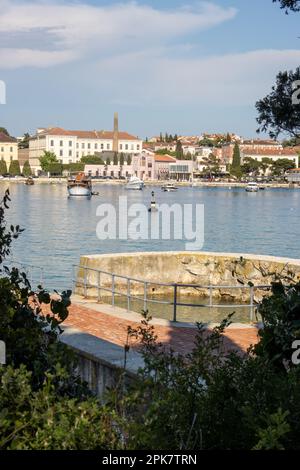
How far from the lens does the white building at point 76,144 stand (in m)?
182

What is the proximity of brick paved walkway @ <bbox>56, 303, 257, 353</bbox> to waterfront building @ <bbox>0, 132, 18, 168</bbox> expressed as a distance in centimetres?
17733

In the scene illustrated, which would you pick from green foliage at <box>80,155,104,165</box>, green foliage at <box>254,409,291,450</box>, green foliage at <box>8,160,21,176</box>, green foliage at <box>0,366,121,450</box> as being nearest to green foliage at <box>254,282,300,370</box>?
green foliage at <box>254,409,291,450</box>

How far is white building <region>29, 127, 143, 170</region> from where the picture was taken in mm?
182500

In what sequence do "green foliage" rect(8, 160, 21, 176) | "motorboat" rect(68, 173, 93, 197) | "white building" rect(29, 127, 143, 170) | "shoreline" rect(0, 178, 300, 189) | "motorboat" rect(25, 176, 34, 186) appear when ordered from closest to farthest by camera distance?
"motorboat" rect(68, 173, 93, 197) → "motorboat" rect(25, 176, 34, 186) → "shoreline" rect(0, 178, 300, 189) → "green foliage" rect(8, 160, 21, 176) → "white building" rect(29, 127, 143, 170)

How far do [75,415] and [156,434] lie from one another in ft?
1.25

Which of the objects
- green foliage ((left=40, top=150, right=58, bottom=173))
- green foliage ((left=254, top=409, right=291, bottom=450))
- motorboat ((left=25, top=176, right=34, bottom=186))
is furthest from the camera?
green foliage ((left=40, top=150, right=58, bottom=173))

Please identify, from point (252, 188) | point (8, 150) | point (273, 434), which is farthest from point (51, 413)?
point (8, 150)

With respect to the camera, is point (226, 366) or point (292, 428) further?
point (226, 366)

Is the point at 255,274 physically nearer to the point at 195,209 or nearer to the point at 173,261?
the point at 173,261

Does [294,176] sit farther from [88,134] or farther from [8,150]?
[8,150]

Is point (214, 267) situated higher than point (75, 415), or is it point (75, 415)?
point (75, 415)

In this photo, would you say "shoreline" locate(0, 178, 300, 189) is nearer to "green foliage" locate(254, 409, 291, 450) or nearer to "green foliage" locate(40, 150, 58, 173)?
"green foliage" locate(40, 150, 58, 173)
